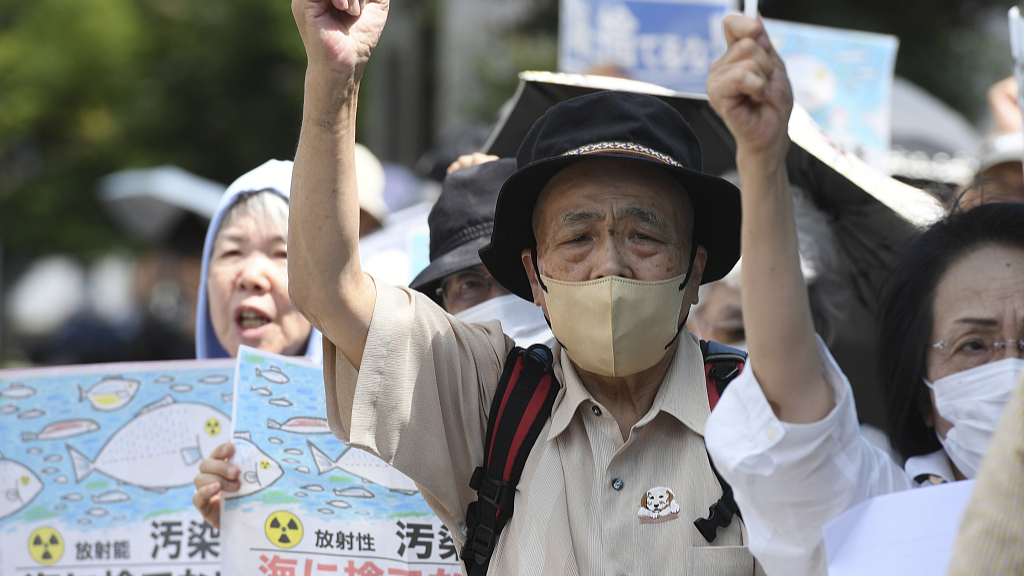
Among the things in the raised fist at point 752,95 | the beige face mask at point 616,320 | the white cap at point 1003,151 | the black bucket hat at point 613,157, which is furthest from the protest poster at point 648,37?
the raised fist at point 752,95

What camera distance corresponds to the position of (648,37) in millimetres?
5391

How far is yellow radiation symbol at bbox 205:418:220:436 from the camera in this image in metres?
3.18

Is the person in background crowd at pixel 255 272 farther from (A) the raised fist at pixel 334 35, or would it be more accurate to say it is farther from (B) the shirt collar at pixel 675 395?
(A) the raised fist at pixel 334 35

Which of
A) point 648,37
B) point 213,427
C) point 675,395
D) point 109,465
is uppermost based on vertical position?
point 648,37

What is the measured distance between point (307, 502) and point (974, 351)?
5.93ft

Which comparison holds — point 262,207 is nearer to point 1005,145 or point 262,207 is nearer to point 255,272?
point 255,272

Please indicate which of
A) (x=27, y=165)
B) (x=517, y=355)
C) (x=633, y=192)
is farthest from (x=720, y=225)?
(x=27, y=165)

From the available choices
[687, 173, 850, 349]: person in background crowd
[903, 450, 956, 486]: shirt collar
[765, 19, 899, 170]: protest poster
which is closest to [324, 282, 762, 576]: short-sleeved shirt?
[903, 450, 956, 486]: shirt collar

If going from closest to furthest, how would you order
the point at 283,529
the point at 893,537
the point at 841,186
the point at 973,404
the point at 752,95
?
the point at 752,95, the point at 893,537, the point at 973,404, the point at 283,529, the point at 841,186

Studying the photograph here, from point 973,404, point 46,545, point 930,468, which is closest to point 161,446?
point 46,545

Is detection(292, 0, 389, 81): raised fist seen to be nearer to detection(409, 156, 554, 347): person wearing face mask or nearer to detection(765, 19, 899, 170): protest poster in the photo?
detection(409, 156, 554, 347): person wearing face mask

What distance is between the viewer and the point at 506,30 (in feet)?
52.7

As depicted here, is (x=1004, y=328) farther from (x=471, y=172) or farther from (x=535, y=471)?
(x=471, y=172)

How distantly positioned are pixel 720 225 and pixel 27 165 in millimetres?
18768
